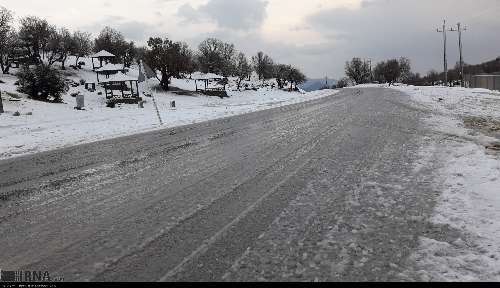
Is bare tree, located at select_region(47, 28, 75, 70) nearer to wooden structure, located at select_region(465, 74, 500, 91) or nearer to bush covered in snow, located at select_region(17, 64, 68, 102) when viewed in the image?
bush covered in snow, located at select_region(17, 64, 68, 102)

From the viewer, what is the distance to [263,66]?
151000 millimetres

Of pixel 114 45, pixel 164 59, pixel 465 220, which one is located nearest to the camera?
pixel 465 220

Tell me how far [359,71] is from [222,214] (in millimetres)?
156739

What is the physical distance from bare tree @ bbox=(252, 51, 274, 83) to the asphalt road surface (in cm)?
14244

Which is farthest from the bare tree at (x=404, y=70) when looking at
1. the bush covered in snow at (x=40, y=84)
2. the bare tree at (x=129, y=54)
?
the bush covered in snow at (x=40, y=84)

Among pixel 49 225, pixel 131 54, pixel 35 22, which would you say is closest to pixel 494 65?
pixel 131 54

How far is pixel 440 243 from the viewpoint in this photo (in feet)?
15.0

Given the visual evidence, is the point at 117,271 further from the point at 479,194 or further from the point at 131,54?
the point at 131,54

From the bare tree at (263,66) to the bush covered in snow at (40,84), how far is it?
4526 inches

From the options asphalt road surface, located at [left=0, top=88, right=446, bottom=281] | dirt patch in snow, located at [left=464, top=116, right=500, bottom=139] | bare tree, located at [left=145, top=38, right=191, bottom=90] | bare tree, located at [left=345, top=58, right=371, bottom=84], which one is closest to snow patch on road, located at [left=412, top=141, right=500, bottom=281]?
asphalt road surface, located at [left=0, top=88, right=446, bottom=281]

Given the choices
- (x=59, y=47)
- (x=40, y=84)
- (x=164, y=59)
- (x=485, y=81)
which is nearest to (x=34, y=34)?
(x=59, y=47)

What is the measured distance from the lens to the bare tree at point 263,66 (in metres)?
151

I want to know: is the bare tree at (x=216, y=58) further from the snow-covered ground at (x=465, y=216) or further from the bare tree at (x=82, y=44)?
the snow-covered ground at (x=465, y=216)

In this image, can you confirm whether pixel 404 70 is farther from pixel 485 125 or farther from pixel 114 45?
pixel 485 125
